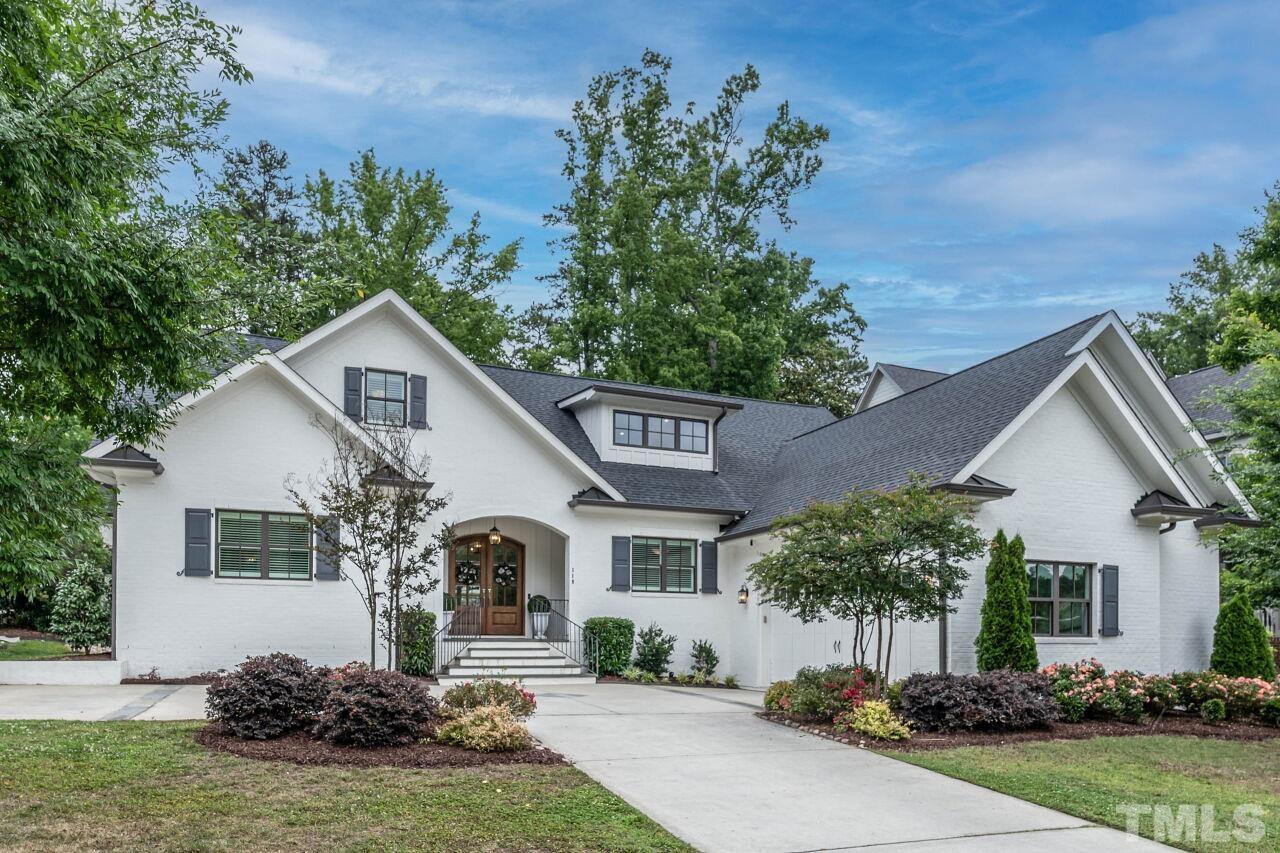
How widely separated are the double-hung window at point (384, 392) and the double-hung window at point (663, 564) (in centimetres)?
534

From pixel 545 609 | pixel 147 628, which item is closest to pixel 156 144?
pixel 147 628

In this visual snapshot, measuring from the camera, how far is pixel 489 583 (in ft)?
66.7

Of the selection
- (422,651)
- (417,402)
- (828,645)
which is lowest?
(422,651)

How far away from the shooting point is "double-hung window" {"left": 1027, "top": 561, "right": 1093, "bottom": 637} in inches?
634

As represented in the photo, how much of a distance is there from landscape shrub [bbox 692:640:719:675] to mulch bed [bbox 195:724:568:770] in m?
10.3

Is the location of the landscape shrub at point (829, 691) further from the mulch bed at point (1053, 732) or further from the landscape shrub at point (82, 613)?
the landscape shrub at point (82, 613)

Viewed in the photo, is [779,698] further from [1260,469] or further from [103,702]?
[103,702]

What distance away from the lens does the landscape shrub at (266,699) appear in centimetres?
993

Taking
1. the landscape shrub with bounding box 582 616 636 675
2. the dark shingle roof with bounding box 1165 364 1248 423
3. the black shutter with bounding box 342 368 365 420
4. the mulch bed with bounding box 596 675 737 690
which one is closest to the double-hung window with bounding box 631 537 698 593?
the landscape shrub with bounding box 582 616 636 675

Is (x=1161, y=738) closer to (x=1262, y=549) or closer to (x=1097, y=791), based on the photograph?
(x=1262, y=549)

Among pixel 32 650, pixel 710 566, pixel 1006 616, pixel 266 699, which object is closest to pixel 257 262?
pixel 266 699

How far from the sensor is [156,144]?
7.72 metres

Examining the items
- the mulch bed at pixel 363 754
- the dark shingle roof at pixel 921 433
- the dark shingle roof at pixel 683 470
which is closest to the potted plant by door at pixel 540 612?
the dark shingle roof at pixel 683 470

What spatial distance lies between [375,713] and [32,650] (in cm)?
1377
